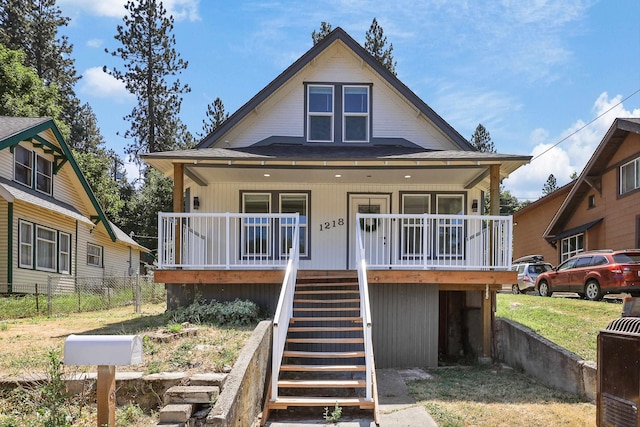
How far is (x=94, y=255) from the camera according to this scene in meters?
20.4

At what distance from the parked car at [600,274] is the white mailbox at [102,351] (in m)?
12.6

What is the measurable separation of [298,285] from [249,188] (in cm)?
341

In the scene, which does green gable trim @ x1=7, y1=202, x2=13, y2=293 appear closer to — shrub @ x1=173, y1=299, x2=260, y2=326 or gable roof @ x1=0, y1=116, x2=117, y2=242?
gable roof @ x1=0, y1=116, x2=117, y2=242

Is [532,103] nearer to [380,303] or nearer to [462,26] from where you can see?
[462,26]

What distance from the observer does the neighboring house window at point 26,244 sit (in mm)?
13921

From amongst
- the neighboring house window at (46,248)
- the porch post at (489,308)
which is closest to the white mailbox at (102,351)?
the porch post at (489,308)

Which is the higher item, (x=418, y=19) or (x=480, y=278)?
(x=418, y=19)

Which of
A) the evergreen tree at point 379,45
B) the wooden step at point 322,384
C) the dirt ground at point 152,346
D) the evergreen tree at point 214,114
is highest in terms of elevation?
the evergreen tree at point 379,45

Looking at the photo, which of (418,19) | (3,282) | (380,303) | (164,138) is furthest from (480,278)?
(164,138)

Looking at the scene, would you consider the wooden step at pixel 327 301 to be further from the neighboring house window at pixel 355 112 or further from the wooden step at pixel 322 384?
the neighboring house window at pixel 355 112

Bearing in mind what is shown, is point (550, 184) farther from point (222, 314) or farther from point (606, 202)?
point (222, 314)

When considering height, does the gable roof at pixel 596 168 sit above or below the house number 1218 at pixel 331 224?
above

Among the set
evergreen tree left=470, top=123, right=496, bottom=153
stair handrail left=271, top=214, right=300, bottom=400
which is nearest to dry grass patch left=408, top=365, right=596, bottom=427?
stair handrail left=271, top=214, right=300, bottom=400

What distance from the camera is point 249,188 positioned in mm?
11672
